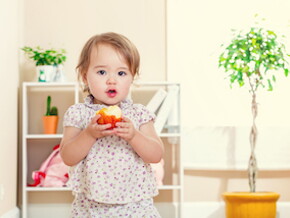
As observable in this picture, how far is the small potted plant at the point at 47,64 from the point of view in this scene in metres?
3.51

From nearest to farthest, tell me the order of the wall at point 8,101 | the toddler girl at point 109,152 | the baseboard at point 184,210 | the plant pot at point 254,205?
the toddler girl at point 109,152, the wall at point 8,101, the plant pot at point 254,205, the baseboard at point 184,210

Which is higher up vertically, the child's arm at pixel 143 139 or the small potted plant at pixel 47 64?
the small potted plant at pixel 47 64

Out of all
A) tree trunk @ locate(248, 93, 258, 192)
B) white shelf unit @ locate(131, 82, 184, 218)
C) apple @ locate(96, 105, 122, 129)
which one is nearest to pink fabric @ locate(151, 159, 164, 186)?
white shelf unit @ locate(131, 82, 184, 218)

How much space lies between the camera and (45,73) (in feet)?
11.5

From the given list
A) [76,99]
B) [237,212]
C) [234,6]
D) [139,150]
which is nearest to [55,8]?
[76,99]

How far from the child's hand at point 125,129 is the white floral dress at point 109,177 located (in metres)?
0.11

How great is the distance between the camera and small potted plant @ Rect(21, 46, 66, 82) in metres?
3.51

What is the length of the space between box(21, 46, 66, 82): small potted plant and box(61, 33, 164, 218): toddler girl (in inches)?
78.2

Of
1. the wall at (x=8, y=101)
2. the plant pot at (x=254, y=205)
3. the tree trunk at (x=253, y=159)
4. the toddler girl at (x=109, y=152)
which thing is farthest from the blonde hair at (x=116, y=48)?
the tree trunk at (x=253, y=159)

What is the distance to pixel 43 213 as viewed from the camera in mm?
3635

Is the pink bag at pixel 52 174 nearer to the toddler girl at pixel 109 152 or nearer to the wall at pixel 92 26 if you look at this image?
the wall at pixel 92 26

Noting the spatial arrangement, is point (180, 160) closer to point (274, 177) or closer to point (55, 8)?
point (274, 177)

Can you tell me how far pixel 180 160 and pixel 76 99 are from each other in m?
0.74

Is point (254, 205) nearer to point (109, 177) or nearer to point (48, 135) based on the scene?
→ point (48, 135)
